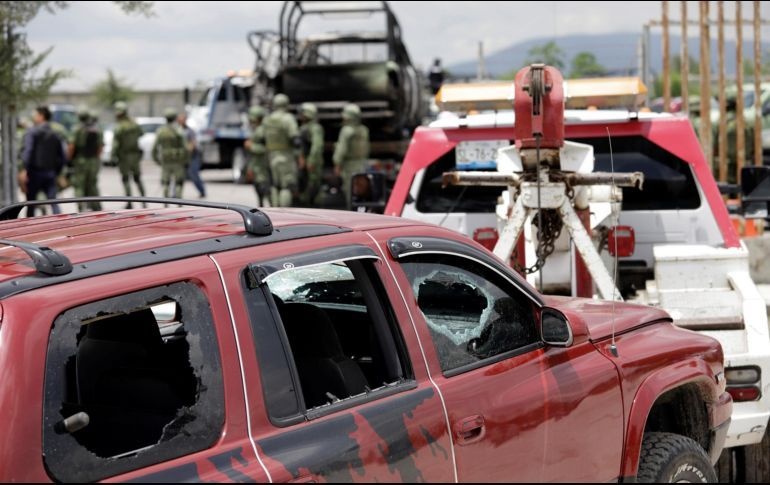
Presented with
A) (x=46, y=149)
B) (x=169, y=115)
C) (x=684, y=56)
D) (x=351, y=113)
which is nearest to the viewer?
(x=684, y=56)

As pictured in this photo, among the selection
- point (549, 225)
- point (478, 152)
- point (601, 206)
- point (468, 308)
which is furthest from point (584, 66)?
point (468, 308)

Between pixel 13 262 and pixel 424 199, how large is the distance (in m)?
4.00

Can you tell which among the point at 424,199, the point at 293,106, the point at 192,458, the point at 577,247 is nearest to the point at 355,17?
the point at 293,106

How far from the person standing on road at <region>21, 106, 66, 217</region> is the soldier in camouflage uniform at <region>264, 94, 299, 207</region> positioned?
3192 mm

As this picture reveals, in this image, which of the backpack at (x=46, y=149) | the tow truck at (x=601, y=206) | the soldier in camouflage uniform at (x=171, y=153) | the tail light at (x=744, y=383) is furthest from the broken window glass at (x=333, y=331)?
the soldier in camouflage uniform at (x=171, y=153)

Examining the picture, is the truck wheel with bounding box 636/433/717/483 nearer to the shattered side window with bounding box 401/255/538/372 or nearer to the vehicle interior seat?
the shattered side window with bounding box 401/255/538/372

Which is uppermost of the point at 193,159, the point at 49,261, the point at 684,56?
the point at 684,56

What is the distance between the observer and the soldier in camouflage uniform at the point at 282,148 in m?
17.6

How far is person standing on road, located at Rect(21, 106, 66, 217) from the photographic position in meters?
15.7

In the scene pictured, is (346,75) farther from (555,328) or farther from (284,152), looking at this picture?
(555,328)

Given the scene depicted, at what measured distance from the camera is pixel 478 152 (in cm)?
641

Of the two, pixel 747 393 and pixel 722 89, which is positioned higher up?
pixel 722 89

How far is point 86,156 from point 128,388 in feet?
50.2

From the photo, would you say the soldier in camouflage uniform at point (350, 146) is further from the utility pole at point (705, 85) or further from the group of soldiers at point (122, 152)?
the utility pole at point (705, 85)
